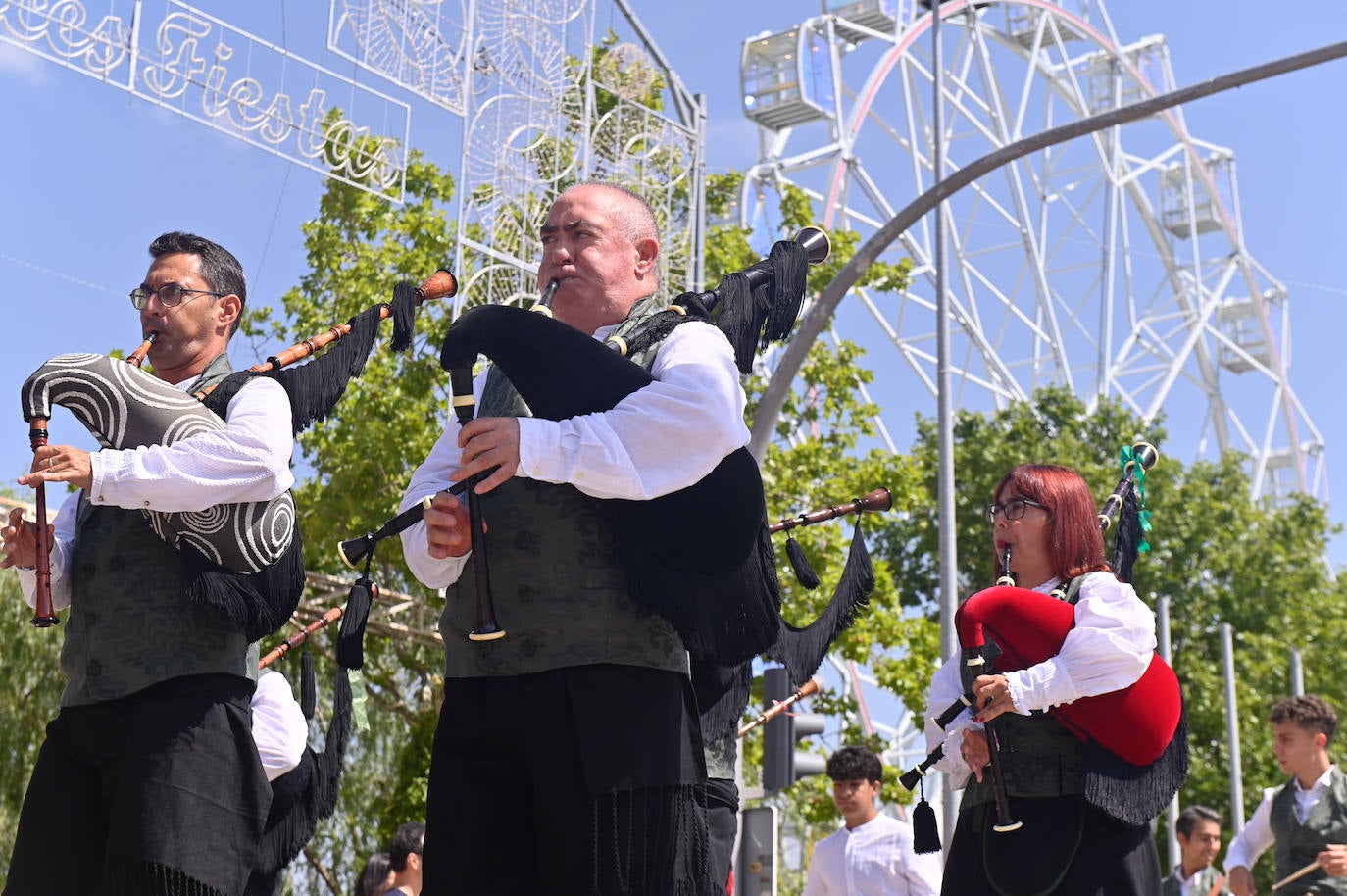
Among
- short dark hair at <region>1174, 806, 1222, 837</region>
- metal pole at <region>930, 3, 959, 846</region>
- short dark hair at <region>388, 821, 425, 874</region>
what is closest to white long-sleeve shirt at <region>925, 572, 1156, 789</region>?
short dark hair at <region>388, 821, 425, 874</region>

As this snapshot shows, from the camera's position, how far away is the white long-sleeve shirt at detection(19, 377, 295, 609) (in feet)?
11.1

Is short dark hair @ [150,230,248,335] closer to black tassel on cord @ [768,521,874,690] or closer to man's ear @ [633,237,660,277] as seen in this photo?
man's ear @ [633,237,660,277]

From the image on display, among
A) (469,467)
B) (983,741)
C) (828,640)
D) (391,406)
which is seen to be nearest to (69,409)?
(469,467)

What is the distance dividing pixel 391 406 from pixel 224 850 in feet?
45.1

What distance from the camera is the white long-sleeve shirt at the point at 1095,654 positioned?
4078mm

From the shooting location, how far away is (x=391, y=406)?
55.8 feet

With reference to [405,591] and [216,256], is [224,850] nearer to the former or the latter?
[216,256]

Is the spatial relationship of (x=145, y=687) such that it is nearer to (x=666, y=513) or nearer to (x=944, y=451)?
(x=666, y=513)

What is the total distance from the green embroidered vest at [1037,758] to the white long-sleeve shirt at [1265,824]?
3304mm

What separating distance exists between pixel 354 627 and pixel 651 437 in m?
0.96

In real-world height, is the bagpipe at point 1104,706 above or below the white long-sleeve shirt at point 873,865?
above

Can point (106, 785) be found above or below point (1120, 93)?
below

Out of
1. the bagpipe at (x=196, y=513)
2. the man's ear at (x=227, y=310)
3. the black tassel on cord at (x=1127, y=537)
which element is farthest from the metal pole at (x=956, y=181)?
the bagpipe at (x=196, y=513)

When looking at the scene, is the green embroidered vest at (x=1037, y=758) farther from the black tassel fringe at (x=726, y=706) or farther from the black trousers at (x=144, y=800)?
the black trousers at (x=144, y=800)
